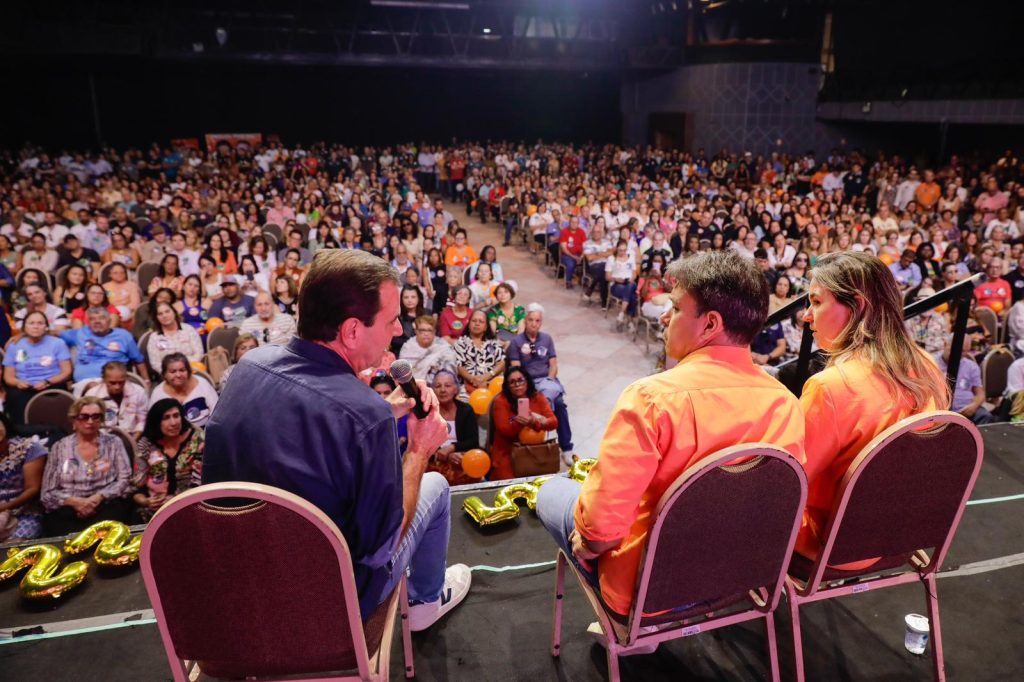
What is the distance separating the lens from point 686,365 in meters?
1.38

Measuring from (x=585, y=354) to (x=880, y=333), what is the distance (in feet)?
15.3

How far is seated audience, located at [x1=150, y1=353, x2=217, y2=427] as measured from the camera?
3562 millimetres

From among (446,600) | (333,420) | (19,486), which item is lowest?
(19,486)

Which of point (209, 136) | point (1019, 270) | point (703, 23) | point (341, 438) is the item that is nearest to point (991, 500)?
point (341, 438)

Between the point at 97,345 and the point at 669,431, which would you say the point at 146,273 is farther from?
the point at 669,431

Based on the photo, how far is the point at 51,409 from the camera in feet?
11.9

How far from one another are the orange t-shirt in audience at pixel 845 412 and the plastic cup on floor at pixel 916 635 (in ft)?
1.84

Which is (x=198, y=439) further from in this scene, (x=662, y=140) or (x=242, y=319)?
(x=662, y=140)

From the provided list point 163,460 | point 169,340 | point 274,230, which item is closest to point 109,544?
point 163,460

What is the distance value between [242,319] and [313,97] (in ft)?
50.0

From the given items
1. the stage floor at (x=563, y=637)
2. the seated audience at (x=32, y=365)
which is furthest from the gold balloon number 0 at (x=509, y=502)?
the seated audience at (x=32, y=365)

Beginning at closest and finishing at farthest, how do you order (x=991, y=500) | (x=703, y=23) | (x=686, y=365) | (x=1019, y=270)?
(x=686, y=365)
(x=991, y=500)
(x=1019, y=270)
(x=703, y=23)

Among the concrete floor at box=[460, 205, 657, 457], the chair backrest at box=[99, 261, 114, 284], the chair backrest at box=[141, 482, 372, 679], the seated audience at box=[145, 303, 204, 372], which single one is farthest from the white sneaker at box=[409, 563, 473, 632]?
the chair backrest at box=[99, 261, 114, 284]

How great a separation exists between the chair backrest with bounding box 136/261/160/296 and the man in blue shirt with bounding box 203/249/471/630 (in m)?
5.99
